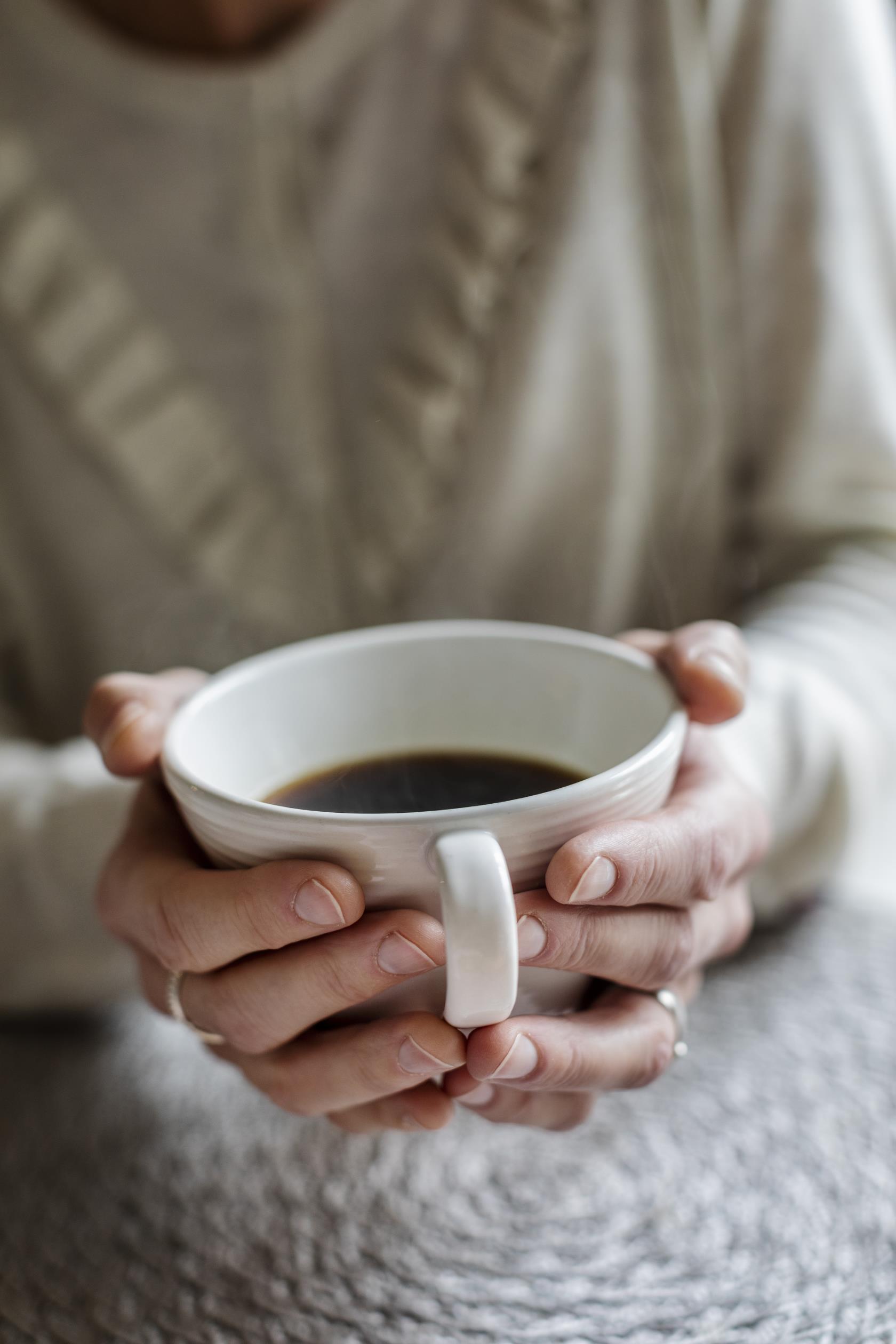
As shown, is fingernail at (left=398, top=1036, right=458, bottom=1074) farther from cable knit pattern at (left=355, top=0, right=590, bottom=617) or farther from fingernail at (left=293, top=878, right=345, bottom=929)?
cable knit pattern at (left=355, top=0, right=590, bottom=617)

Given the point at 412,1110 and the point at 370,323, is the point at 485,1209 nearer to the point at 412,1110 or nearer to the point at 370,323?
the point at 412,1110

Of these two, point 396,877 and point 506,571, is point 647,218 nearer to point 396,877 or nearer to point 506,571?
point 506,571

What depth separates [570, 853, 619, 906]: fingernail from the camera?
1.07ft

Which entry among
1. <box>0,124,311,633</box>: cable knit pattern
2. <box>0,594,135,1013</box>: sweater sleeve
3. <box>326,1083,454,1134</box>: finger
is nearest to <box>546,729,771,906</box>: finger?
<box>326,1083,454,1134</box>: finger

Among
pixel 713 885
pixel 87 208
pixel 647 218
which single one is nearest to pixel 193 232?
pixel 87 208

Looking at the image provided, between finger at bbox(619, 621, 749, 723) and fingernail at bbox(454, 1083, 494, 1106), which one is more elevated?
finger at bbox(619, 621, 749, 723)

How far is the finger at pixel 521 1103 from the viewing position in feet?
1.26

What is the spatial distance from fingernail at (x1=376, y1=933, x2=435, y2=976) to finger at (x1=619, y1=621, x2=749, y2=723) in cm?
16

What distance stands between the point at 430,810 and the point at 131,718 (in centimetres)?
13

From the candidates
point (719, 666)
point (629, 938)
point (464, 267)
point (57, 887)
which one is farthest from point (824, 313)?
point (57, 887)

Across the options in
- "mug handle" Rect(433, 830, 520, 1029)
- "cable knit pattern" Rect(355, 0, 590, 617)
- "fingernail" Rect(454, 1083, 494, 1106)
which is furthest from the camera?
"cable knit pattern" Rect(355, 0, 590, 617)

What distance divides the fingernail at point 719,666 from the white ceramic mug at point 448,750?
0.02 m

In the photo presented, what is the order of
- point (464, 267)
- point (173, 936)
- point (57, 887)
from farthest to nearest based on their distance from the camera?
1. point (464, 267)
2. point (57, 887)
3. point (173, 936)

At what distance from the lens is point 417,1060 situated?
35 centimetres
